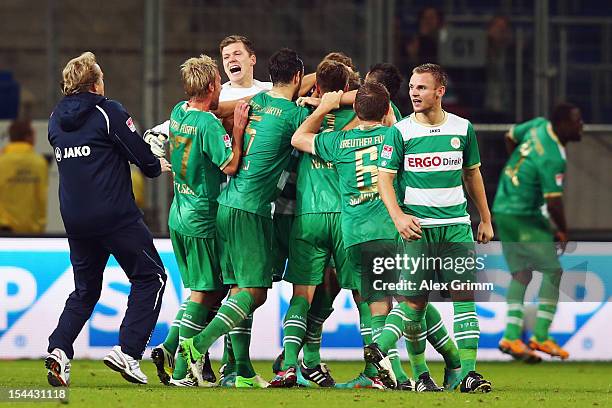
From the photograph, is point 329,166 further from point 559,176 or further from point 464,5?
point 464,5

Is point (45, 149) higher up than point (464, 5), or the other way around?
point (464, 5)

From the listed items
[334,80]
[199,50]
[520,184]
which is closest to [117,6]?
[199,50]

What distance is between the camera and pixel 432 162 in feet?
27.9

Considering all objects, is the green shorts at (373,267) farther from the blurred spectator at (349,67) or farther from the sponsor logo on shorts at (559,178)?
the sponsor logo on shorts at (559,178)

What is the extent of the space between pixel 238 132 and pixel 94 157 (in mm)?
896

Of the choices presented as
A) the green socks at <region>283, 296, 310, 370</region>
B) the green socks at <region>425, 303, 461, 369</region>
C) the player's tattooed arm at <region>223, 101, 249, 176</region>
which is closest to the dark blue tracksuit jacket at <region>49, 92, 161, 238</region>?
the player's tattooed arm at <region>223, 101, 249, 176</region>

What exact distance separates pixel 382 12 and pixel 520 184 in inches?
102

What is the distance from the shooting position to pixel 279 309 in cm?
1177

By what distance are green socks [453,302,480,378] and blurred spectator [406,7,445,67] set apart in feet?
21.0

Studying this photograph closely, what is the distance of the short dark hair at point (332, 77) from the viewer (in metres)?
9.05

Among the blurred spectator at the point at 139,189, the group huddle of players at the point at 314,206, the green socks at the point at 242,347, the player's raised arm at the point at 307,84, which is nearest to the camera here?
the group huddle of players at the point at 314,206

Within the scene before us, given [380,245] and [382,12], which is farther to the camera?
[382,12]

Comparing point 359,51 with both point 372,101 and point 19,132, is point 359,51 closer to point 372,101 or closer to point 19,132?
point 19,132

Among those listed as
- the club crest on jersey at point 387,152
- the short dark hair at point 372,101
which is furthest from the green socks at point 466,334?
the short dark hair at point 372,101
